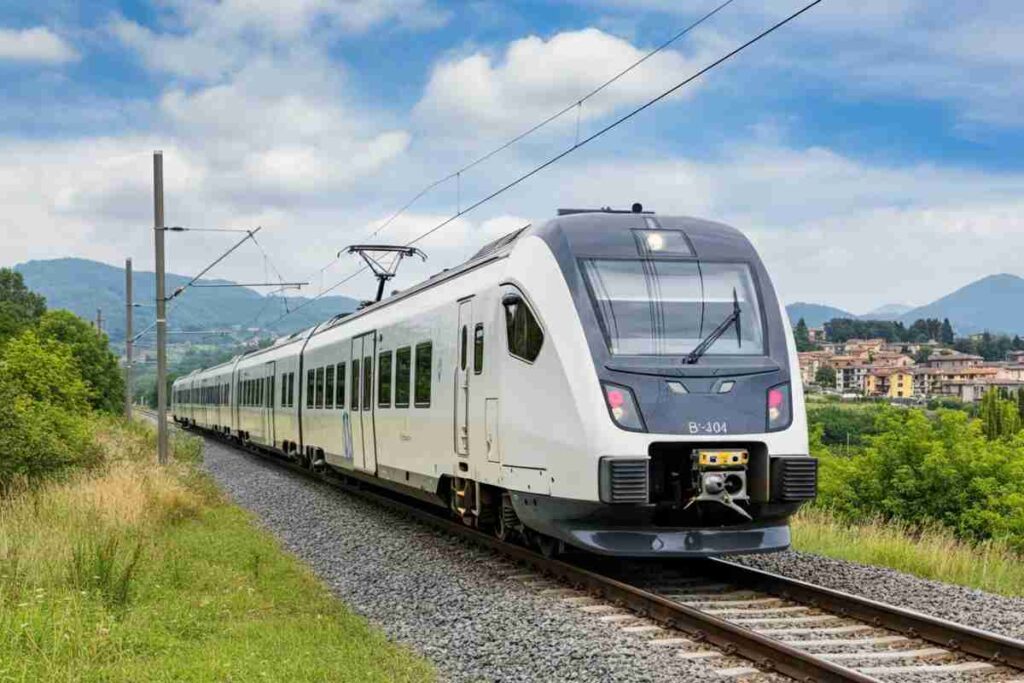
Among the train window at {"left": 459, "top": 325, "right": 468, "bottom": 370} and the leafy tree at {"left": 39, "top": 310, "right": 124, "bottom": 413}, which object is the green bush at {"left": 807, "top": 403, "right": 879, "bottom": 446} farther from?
the train window at {"left": 459, "top": 325, "right": 468, "bottom": 370}

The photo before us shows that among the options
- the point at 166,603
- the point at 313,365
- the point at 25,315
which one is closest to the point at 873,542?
the point at 166,603

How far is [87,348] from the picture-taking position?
51.1 meters

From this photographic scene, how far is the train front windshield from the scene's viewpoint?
9.88 metres

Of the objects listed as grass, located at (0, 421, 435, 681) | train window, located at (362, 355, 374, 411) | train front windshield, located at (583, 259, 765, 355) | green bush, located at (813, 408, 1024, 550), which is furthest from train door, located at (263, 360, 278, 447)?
train front windshield, located at (583, 259, 765, 355)

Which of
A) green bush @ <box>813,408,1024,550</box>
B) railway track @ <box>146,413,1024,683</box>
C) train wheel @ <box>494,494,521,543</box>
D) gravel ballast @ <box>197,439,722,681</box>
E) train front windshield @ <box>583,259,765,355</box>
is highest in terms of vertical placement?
train front windshield @ <box>583,259,765,355</box>

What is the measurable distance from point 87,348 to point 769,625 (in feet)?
156

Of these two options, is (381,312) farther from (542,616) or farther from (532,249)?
(542,616)

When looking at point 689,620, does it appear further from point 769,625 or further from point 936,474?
point 936,474

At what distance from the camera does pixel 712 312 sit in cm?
1019

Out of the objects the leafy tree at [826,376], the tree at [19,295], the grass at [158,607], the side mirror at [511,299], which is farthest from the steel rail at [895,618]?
the leafy tree at [826,376]

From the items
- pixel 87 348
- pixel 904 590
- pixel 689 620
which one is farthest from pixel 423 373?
pixel 87 348

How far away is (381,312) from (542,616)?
9.57m

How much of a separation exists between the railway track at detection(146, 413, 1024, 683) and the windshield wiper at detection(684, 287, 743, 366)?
1952 millimetres

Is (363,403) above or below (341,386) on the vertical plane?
below
